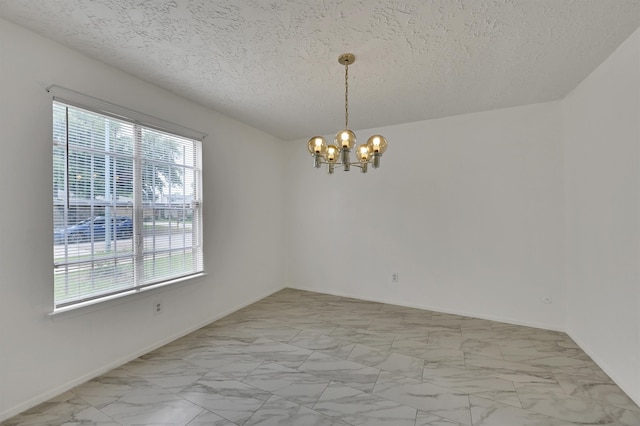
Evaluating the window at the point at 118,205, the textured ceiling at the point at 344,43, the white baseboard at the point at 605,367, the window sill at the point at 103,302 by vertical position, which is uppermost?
the textured ceiling at the point at 344,43

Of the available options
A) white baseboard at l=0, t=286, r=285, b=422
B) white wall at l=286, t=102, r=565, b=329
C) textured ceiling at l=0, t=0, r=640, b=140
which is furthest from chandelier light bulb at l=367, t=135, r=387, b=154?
white baseboard at l=0, t=286, r=285, b=422

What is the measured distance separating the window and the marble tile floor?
805 mm

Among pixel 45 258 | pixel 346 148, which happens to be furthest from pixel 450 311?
pixel 45 258

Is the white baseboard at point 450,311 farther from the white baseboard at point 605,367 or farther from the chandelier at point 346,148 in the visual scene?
the chandelier at point 346,148

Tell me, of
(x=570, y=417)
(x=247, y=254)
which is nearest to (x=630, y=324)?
(x=570, y=417)

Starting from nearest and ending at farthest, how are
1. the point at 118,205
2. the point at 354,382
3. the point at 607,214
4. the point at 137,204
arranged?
the point at 354,382 < the point at 607,214 < the point at 118,205 < the point at 137,204

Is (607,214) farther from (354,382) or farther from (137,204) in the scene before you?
(137,204)

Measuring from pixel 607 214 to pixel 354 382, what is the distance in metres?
2.60

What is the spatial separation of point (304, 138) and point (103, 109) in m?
3.01

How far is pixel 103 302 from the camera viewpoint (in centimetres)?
239

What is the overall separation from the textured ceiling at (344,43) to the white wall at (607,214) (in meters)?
0.30

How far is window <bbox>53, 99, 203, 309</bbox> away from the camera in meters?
2.19

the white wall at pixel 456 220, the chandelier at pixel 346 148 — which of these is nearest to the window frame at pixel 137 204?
the chandelier at pixel 346 148

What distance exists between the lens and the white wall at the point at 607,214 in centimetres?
208
